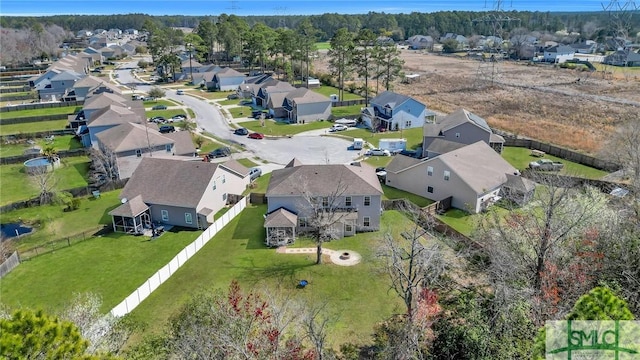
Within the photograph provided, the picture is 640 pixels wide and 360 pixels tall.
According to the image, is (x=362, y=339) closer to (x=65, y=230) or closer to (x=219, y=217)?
(x=219, y=217)

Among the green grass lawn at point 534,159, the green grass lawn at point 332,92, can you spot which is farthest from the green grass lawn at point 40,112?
the green grass lawn at point 534,159

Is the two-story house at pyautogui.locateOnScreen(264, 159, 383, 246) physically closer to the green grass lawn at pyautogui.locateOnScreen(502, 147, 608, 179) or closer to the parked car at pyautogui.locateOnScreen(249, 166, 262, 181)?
the parked car at pyautogui.locateOnScreen(249, 166, 262, 181)

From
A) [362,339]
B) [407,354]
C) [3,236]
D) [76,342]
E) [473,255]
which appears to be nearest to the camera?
[76,342]

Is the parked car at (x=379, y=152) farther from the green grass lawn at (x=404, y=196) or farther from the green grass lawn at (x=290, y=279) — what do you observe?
the green grass lawn at (x=290, y=279)

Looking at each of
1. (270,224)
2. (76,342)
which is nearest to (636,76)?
(270,224)

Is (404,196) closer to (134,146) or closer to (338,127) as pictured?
(338,127)

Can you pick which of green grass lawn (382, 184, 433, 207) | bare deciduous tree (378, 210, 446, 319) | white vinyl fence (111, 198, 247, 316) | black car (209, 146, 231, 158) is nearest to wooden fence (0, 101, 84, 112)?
black car (209, 146, 231, 158)

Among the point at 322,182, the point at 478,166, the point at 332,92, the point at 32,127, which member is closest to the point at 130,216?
the point at 322,182
